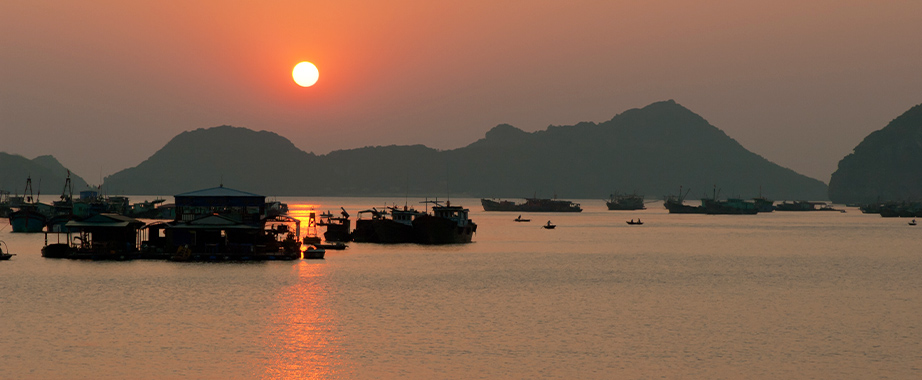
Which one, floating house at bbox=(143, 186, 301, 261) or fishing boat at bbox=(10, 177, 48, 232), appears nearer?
floating house at bbox=(143, 186, 301, 261)

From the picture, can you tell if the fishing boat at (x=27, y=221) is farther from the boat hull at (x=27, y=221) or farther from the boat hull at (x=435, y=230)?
the boat hull at (x=435, y=230)

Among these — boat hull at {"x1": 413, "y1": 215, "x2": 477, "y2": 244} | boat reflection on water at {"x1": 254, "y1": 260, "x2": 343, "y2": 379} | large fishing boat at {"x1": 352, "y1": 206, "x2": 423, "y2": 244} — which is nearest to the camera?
boat reflection on water at {"x1": 254, "y1": 260, "x2": 343, "y2": 379}

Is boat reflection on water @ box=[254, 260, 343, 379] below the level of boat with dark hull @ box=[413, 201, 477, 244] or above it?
below

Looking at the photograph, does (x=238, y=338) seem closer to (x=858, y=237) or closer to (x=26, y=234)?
(x=26, y=234)

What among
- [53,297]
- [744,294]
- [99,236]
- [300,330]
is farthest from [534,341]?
[99,236]

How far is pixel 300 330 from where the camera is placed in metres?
49.1

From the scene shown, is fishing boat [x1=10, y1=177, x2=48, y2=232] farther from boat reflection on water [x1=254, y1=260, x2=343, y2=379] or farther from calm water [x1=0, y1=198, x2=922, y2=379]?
boat reflection on water [x1=254, y1=260, x2=343, y2=379]

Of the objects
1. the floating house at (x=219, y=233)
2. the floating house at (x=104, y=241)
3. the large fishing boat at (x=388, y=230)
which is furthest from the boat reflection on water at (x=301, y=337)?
the large fishing boat at (x=388, y=230)

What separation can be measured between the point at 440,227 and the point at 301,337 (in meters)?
81.2

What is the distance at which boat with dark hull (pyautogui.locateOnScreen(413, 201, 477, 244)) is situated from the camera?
Result: 12750 cm

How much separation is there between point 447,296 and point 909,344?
31.4 metres

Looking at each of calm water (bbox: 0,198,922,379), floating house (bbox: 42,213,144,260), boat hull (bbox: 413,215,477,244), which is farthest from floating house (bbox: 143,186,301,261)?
boat hull (bbox: 413,215,477,244)

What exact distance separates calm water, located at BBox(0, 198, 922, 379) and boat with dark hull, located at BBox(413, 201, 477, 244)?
2739 centimetres

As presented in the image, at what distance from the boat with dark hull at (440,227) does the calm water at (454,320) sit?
2739 cm
